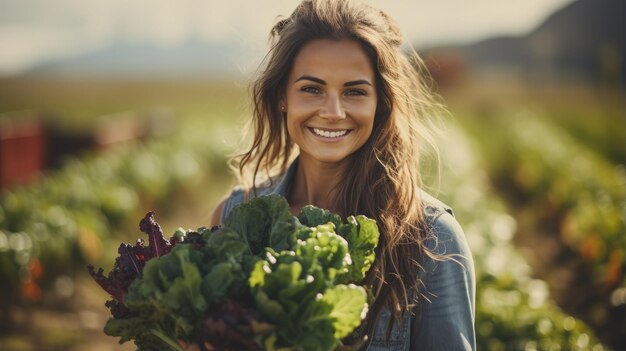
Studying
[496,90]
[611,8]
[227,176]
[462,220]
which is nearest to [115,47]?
[496,90]

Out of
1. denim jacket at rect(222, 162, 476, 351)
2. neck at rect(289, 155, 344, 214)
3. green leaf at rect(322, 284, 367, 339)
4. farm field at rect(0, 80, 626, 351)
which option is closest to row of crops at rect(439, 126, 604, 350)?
farm field at rect(0, 80, 626, 351)

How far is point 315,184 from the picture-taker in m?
2.88

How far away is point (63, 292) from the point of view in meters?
7.25

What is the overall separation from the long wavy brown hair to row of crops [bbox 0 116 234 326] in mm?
4556

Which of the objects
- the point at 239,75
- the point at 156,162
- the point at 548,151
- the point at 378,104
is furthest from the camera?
the point at 548,151

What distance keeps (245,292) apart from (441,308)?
869mm

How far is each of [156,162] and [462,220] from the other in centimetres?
688

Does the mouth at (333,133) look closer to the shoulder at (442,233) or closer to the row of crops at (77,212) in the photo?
the shoulder at (442,233)

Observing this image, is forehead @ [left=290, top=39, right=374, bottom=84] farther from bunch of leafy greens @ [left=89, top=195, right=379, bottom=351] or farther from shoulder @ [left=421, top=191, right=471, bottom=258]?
bunch of leafy greens @ [left=89, top=195, right=379, bottom=351]

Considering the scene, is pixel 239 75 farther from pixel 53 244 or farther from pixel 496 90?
pixel 496 90

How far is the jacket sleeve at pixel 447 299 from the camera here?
2.33 meters

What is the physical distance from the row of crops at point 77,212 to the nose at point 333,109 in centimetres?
477

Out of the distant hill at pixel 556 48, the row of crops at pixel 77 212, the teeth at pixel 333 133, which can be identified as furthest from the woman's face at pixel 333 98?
the distant hill at pixel 556 48

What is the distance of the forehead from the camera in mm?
2498
